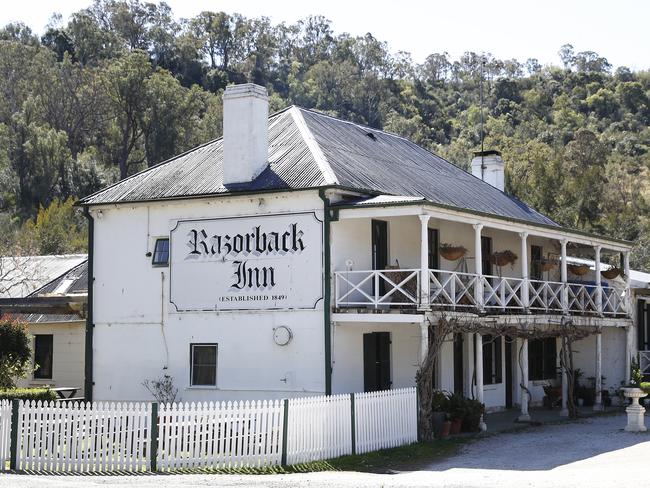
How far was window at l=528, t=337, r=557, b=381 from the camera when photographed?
98.0 feet

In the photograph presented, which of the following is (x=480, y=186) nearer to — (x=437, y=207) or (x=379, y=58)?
(x=437, y=207)

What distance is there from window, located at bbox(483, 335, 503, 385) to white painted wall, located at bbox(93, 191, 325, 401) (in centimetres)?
719

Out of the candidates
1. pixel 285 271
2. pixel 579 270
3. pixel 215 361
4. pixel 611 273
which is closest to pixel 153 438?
pixel 285 271

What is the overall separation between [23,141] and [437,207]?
45.0m

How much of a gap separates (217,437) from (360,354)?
6.15m

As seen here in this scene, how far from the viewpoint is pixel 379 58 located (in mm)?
105500

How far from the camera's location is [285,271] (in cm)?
2177

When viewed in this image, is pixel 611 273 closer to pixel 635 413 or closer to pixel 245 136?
pixel 635 413

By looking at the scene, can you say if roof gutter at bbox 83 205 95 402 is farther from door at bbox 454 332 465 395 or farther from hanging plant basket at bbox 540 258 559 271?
hanging plant basket at bbox 540 258 559 271

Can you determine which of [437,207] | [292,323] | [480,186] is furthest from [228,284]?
[480,186]

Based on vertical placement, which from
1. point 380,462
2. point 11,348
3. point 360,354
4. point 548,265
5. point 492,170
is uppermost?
point 492,170

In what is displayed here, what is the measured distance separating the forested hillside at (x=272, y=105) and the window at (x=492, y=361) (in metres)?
14.2

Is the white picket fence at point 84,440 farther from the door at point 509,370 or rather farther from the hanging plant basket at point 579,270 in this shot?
the hanging plant basket at point 579,270

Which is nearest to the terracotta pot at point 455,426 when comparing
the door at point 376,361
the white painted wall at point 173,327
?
the door at point 376,361
